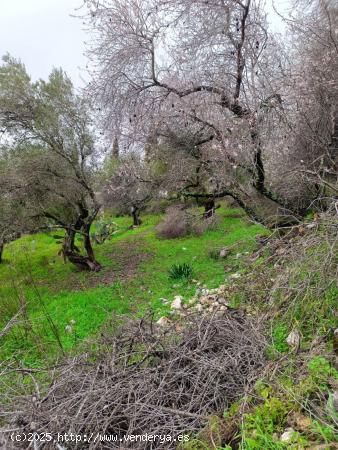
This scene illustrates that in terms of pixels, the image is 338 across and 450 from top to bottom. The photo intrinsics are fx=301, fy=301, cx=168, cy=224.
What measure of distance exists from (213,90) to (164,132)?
261 cm

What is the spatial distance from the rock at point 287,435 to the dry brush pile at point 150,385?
41 cm

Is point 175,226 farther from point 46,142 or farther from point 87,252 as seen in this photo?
point 46,142

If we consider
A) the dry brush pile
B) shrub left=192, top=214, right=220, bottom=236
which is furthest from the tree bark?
the dry brush pile

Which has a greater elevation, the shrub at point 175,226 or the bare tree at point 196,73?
the bare tree at point 196,73

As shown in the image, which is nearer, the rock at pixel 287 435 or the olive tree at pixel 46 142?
the rock at pixel 287 435

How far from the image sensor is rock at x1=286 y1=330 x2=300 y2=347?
2.61 metres

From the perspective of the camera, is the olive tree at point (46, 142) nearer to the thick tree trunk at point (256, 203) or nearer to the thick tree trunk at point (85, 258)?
the thick tree trunk at point (85, 258)

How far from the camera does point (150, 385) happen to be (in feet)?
7.90

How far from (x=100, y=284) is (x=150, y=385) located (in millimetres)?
6126

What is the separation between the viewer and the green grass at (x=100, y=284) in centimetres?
502

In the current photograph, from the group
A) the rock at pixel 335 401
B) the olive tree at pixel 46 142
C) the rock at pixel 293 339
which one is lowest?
the rock at pixel 293 339

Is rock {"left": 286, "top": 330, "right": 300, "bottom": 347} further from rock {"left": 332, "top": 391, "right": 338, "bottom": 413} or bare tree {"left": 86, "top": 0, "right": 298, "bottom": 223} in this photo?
bare tree {"left": 86, "top": 0, "right": 298, "bottom": 223}

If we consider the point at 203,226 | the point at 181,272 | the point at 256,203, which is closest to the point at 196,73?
the point at 256,203

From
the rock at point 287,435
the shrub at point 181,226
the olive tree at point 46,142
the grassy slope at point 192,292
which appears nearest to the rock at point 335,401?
the grassy slope at point 192,292
